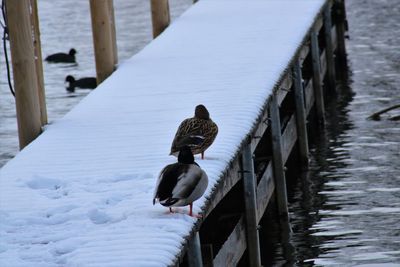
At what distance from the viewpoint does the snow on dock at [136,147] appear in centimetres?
870

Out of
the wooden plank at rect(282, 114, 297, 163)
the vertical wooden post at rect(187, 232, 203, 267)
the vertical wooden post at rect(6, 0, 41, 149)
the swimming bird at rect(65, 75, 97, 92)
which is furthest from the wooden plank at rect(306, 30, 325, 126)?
the vertical wooden post at rect(187, 232, 203, 267)

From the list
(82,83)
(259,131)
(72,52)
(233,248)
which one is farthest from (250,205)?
(72,52)

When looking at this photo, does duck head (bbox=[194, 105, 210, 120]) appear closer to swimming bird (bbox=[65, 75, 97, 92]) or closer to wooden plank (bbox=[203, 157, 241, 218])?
wooden plank (bbox=[203, 157, 241, 218])

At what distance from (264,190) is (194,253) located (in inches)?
192

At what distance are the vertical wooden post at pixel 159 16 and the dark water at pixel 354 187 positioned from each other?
10.7ft

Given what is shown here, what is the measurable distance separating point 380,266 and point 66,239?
4.56 m

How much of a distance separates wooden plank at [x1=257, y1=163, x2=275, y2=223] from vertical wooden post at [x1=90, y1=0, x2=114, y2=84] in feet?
11.3

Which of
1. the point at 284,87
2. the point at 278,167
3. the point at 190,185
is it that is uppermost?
the point at 190,185

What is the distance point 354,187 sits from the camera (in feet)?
52.7

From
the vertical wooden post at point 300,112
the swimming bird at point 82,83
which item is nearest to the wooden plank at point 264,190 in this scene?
the vertical wooden post at point 300,112

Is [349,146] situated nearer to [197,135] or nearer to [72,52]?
[197,135]

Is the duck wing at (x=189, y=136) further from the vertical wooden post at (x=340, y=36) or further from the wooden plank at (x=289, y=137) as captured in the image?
the vertical wooden post at (x=340, y=36)

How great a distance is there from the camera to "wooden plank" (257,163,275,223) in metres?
13.1

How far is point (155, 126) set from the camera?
1312 cm
